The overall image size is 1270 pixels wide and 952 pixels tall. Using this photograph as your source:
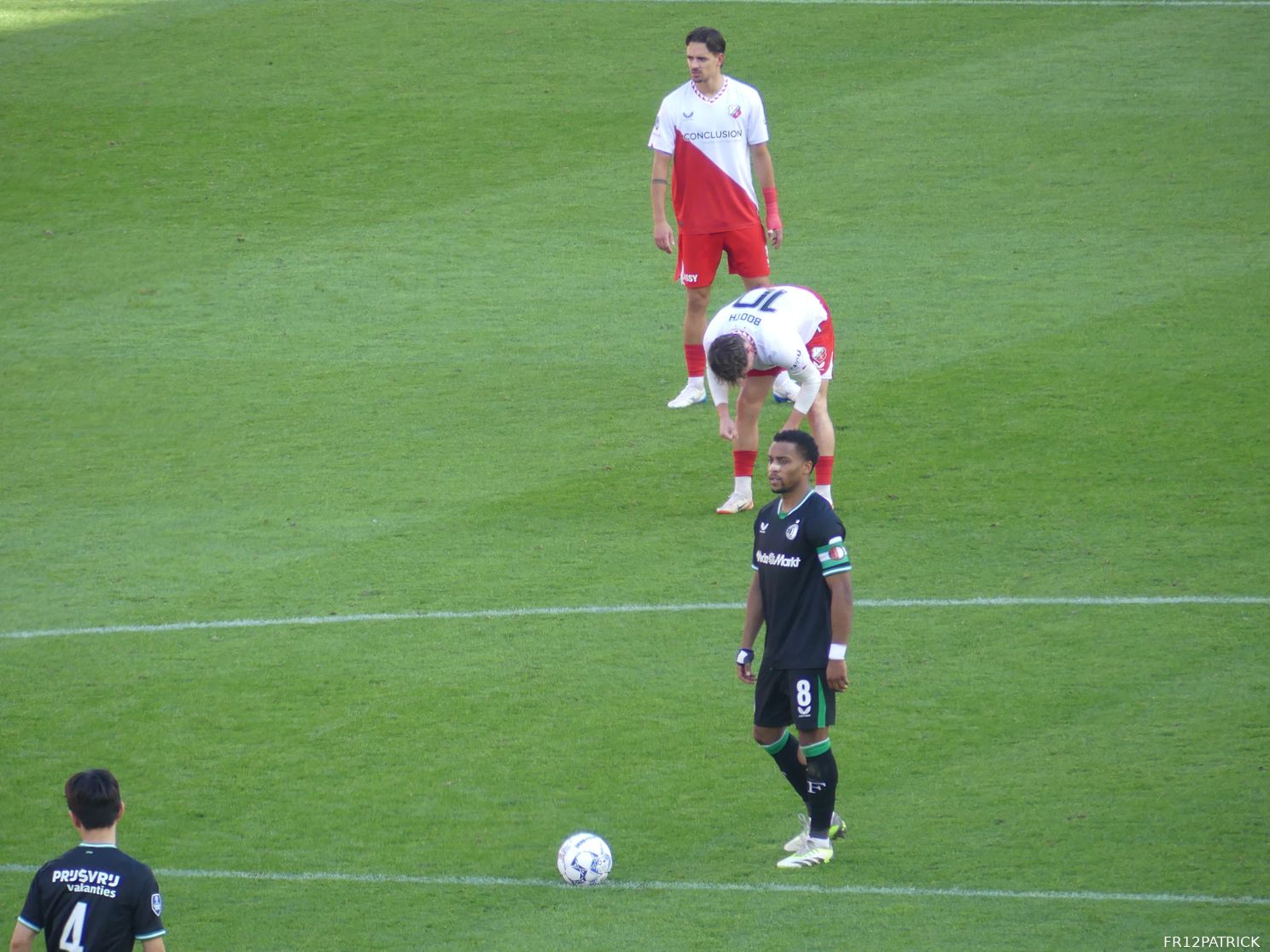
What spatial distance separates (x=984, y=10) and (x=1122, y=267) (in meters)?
7.75

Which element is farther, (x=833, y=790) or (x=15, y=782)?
(x=15, y=782)

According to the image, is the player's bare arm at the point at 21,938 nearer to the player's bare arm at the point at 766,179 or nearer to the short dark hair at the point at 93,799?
the short dark hair at the point at 93,799

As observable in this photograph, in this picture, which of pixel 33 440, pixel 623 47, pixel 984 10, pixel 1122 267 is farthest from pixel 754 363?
pixel 984 10

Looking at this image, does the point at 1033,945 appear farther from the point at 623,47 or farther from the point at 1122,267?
the point at 623,47

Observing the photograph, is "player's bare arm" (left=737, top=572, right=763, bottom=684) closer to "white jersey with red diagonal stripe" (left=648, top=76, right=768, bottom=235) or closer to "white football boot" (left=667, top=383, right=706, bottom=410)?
"white jersey with red diagonal stripe" (left=648, top=76, right=768, bottom=235)

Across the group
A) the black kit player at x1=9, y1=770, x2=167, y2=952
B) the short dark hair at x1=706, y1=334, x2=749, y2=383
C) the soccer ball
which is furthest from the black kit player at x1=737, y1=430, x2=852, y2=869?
the black kit player at x1=9, y1=770, x2=167, y2=952

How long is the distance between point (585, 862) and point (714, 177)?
6.34 metres

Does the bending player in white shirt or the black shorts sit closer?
the black shorts

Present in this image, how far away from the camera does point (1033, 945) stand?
5.91m

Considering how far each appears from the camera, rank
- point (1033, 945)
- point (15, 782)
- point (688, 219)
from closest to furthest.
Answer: point (1033, 945)
point (15, 782)
point (688, 219)

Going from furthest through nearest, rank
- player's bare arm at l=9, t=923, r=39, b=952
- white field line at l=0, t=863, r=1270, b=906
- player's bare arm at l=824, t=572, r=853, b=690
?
player's bare arm at l=824, t=572, r=853, b=690, white field line at l=0, t=863, r=1270, b=906, player's bare arm at l=9, t=923, r=39, b=952

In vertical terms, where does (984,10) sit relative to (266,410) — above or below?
above

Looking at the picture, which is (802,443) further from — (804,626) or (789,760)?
(789,760)

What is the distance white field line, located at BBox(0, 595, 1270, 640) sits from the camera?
9.16 metres
